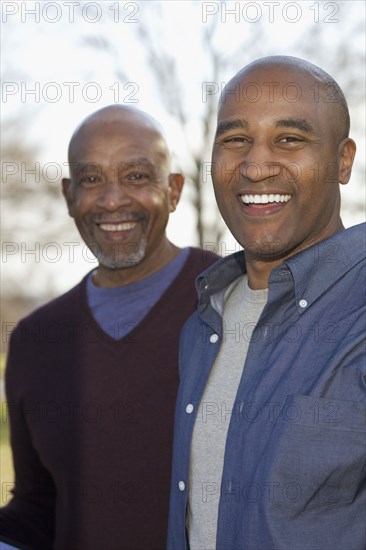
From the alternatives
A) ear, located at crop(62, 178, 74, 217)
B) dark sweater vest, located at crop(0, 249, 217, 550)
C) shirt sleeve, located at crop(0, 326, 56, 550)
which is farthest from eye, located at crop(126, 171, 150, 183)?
shirt sleeve, located at crop(0, 326, 56, 550)

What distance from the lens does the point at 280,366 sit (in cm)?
215

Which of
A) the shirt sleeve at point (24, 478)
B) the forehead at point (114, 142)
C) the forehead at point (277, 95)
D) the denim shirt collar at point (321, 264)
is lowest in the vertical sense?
the shirt sleeve at point (24, 478)

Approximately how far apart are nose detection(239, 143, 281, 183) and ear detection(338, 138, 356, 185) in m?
0.21

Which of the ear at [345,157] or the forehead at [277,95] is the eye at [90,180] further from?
the ear at [345,157]

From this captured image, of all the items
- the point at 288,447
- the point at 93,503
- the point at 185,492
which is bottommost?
the point at 93,503

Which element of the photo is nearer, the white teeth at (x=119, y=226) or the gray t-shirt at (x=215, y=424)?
the gray t-shirt at (x=215, y=424)

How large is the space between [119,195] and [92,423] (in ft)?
3.38

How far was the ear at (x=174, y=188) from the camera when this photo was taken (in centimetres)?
382

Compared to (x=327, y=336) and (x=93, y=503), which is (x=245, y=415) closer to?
(x=327, y=336)

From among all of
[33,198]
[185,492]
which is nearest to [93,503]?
[185,492]

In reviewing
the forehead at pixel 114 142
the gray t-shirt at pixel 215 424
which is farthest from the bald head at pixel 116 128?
the gray t-shirt at pixel 215 424

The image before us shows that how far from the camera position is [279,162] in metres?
2.25

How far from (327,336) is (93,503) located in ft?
5.21

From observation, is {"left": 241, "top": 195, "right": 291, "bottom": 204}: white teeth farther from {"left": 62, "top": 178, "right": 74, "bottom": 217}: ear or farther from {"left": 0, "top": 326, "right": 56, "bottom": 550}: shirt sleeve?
{"left": 0, "top": 326, "right": 56, "bottom": 550}: shirt sleeve
